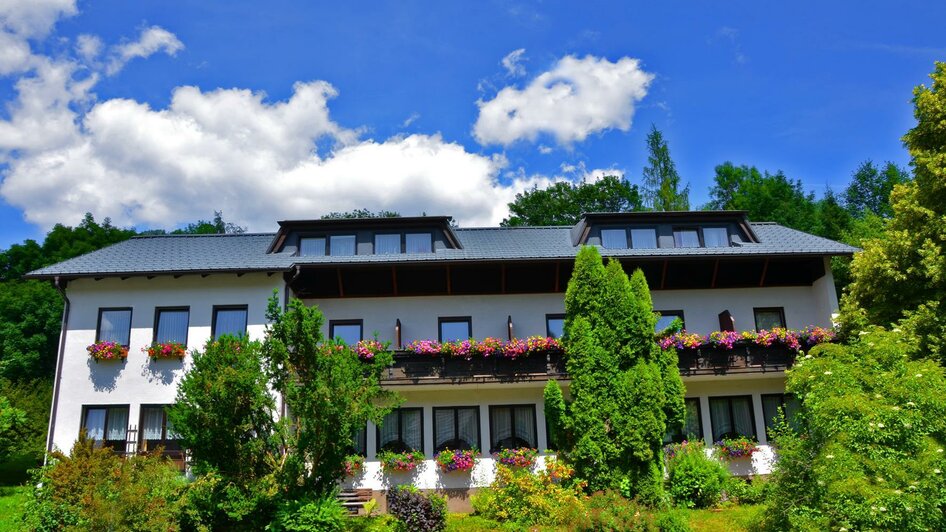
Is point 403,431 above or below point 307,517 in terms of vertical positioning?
above

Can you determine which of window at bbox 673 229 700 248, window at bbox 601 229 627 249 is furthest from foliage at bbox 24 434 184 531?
window at bbox 673 229 700 248

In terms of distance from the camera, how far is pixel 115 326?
19547 millimetres

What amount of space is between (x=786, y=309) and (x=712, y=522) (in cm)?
920

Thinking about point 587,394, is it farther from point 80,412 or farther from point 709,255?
point 80,412

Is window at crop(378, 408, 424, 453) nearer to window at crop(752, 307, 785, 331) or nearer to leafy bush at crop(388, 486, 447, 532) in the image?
leafy bush at crop(388, 486, 447, 532)

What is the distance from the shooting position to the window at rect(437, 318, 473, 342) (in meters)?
20.7

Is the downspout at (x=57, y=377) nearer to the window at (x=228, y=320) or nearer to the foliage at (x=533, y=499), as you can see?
the window at (x=228, y=320)

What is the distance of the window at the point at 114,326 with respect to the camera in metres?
19.4

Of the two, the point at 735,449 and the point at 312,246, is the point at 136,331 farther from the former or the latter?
the point at 735,449

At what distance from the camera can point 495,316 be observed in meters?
Result: 20.9

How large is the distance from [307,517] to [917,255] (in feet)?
54.1

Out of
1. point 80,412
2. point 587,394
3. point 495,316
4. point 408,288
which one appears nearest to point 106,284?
point 80,412

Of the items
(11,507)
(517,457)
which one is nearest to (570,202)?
(517,457)

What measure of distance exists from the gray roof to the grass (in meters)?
6.32
